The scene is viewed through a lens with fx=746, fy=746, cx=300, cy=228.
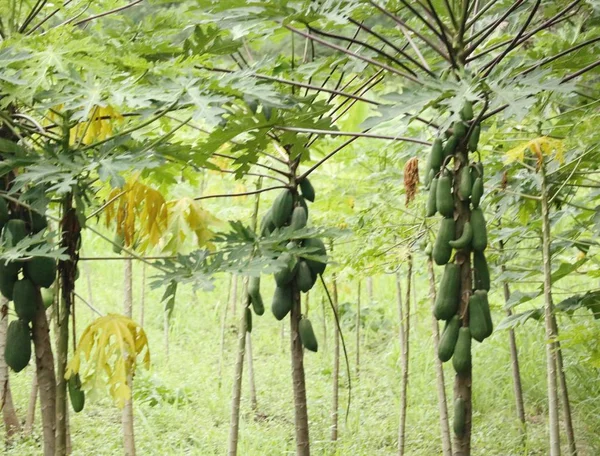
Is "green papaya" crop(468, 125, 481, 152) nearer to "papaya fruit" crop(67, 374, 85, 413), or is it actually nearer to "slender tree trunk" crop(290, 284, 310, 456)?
"slender tree trunk" crop(290, 284, 310, 456)

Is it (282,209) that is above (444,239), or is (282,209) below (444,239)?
above

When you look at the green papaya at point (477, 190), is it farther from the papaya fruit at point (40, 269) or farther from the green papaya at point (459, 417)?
the papaya fruit at point (40, 269)

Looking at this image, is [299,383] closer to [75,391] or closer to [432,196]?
[75,391]

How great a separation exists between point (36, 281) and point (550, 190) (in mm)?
2140

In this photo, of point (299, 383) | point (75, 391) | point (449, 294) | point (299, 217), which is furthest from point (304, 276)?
point (75, 391)

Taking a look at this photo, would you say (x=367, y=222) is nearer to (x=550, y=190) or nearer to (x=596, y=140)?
(x=550, y=190)

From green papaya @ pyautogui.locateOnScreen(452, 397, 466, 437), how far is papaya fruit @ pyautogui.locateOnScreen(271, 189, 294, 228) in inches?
35.2

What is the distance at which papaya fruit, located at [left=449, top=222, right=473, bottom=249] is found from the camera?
220 centimetres

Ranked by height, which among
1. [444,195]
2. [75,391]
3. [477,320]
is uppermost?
[444,195]

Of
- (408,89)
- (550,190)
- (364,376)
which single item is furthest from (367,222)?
(364,376)

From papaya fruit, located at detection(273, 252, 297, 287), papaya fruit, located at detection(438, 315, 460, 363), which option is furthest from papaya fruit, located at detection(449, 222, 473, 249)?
papaya fruit, located at detection(273, 252, 297, 287)

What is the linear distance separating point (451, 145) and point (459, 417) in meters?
0.81

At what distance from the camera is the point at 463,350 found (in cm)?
218

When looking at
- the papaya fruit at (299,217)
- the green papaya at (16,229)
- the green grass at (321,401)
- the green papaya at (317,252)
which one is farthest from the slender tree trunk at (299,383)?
the green grass at (321,401)
